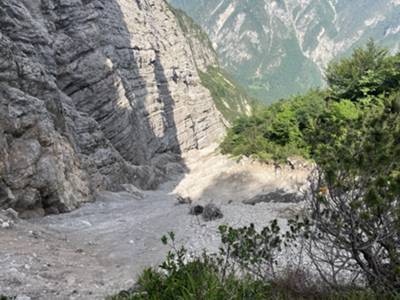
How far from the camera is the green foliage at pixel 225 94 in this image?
8354cm

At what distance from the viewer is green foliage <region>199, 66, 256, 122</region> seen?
274ft

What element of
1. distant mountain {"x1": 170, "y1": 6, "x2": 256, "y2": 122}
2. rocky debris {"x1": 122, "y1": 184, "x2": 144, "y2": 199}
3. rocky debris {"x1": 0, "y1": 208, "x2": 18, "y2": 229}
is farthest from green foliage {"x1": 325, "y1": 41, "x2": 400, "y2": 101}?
distant mountain {"x1": 170, "y1": 6, "x2": 256, "y2": 122}

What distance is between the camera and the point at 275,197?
17.9 m

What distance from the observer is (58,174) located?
51.6 feet

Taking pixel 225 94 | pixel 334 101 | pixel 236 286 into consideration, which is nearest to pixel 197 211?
pixel 236 286

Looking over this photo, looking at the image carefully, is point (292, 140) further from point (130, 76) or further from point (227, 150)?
point (130, 76)

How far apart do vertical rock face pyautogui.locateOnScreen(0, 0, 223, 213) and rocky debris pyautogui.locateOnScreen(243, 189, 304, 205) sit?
24.4 ft

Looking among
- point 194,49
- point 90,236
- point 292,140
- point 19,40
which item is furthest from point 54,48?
point 194,49

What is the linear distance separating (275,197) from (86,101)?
15.4 meters

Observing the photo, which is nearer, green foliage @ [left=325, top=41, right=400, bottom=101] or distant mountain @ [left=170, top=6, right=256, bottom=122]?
green foliage @ [left=325, top=41, right=400, bottom=101]

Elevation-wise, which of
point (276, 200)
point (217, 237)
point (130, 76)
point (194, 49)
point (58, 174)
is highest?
point (194, 49)

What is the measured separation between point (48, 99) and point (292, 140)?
1212 centimetres

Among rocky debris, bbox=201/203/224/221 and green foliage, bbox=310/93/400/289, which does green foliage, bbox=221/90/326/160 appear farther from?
green foliage, bbox=310/93/400/289

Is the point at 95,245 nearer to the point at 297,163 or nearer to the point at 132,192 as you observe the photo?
the point at 297,163
